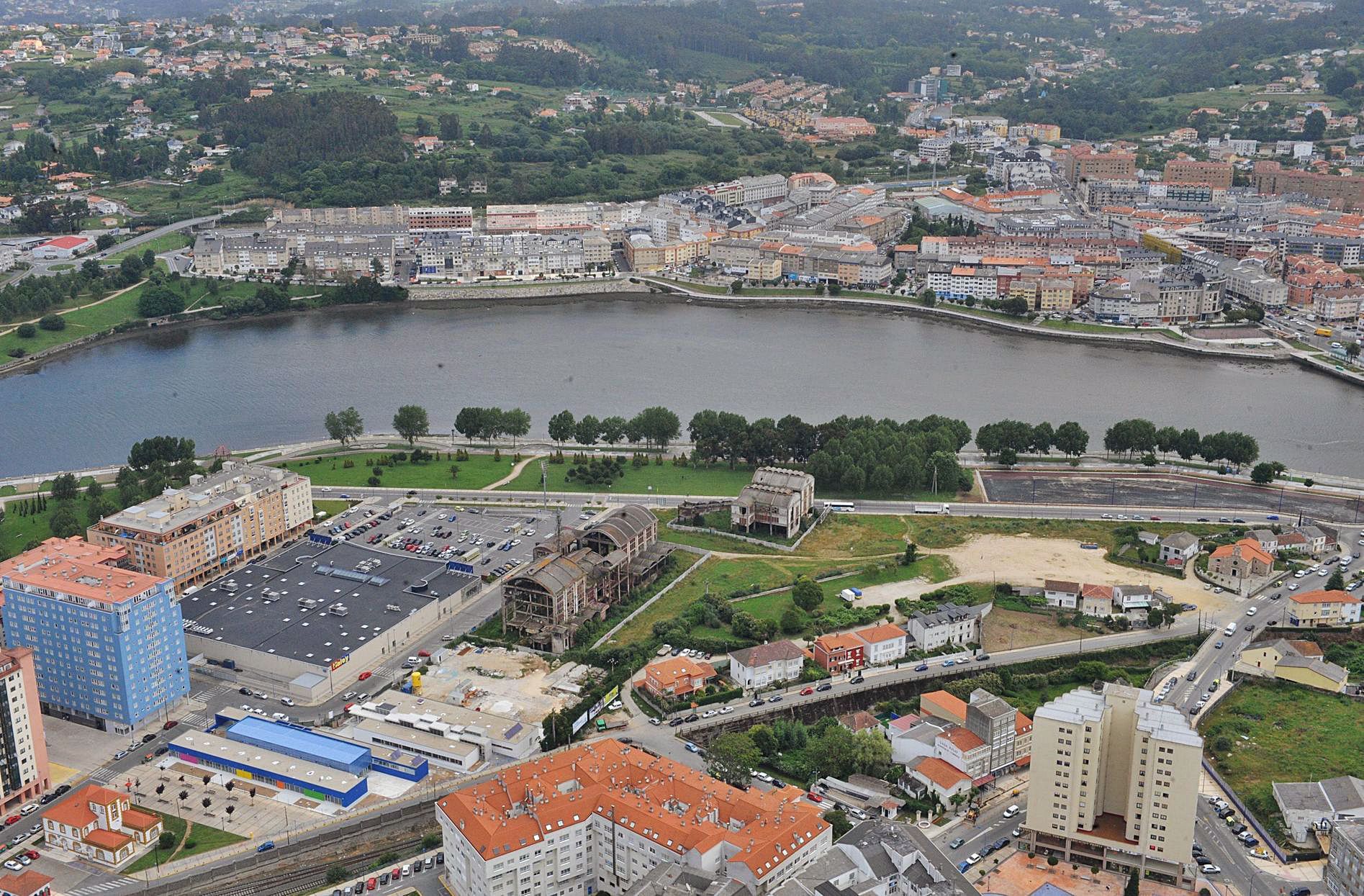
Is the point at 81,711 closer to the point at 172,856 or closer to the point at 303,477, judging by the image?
the point at 172,856

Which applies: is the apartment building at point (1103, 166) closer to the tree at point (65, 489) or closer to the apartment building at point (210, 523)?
the apartment building at point (210, 523)

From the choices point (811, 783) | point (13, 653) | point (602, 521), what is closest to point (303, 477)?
point (602, 521)

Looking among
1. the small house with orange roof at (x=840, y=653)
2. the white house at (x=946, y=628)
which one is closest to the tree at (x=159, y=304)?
the small house with orange roof at (x=840, y=653)

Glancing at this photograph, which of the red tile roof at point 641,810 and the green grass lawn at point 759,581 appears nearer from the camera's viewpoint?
the red tile roof at point 641,810

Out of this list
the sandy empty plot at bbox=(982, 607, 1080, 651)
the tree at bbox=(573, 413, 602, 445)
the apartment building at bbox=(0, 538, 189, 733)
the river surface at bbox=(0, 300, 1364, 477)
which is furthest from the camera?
the river surface at bbox=(0, 300, 1364, 477)

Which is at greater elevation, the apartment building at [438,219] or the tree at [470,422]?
the apartment building at [438,219]

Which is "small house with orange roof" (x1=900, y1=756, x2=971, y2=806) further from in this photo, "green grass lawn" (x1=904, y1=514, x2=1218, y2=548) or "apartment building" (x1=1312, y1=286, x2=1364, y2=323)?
"apartment building" (x1=1312, y1=286, x2=1364, y2=323)

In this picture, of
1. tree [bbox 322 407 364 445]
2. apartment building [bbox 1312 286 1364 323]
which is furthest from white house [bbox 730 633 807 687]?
apartment building [bbox 1312 286 1364 323]

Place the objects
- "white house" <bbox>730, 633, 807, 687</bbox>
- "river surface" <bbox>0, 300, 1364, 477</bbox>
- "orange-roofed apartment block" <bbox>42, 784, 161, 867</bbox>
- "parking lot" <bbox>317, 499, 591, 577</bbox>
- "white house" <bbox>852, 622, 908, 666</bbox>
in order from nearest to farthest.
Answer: "orange-roofed apartment block" <bbox>42, 784, 161, 867</bbox>, "white house" <bbox>730, 633, 807, 687</bbox>, "white house" <bbox>852, 622, 908, 666</bbox>, "parking lot" <bbox>317, 499, 591, 577</bbox>, "river surface" <bbox>0, 300, 1364, 477</bbox>
